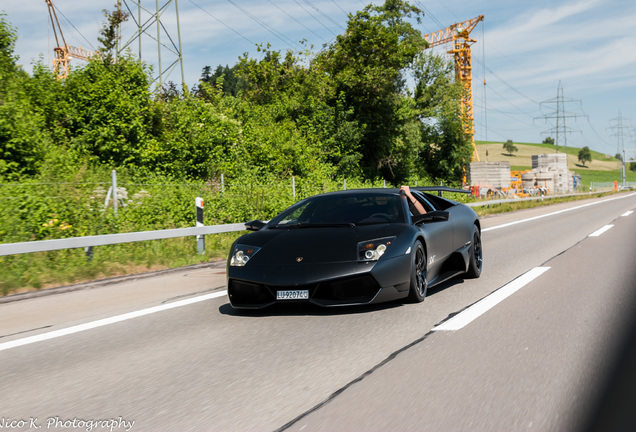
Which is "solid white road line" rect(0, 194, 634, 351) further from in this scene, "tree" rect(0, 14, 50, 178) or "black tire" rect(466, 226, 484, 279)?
"tree" rect(0, 14, 50, 178)

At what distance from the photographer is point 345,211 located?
23.5ft

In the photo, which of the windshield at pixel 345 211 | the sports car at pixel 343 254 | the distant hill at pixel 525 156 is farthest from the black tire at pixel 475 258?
the distant hill at pixel 525 156

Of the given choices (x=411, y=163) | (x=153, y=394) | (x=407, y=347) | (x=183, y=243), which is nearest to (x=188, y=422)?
(x=153, y=394)

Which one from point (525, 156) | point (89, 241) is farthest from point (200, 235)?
point (525, 156)

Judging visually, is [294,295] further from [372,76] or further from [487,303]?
[372,76]

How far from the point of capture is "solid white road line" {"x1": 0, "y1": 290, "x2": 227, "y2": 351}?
5488 millimetres

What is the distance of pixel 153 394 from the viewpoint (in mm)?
3789

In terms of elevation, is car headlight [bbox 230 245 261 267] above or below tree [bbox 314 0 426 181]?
below

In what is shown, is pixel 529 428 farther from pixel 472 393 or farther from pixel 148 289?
pixel 148 289

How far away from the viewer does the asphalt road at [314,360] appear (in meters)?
3.32

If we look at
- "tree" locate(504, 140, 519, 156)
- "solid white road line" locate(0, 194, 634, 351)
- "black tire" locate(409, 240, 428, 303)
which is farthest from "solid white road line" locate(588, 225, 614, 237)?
"tree" locate(504, 140, 519, 156)

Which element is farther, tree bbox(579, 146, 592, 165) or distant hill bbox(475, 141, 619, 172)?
tree bbox(579, 146, 592, 165)

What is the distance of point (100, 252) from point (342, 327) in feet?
22.3

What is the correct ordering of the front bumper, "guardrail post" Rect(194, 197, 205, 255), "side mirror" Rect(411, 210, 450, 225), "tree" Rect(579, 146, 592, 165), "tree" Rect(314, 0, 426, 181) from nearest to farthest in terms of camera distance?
the front bumper
"side mirror" Rect(411, 210, 450, 225)
"guardrail post" Rect(194, 197, 205, 255)
"tree" Rect(314, 0, 426, 181)
"tree" Rect(579, 146, 592, 165)
